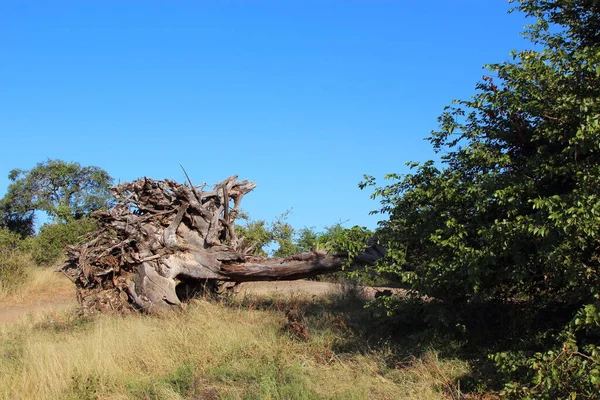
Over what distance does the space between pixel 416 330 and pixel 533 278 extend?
2.43m

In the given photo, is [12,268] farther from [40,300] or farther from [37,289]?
[40,300]

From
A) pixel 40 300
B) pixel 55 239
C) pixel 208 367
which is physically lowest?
pixel 208 367

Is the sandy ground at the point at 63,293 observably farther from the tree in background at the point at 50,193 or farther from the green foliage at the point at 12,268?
the tree in background at the point at 50,193

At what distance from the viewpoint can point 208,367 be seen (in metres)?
7.30

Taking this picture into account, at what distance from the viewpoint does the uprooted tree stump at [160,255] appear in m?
11.2

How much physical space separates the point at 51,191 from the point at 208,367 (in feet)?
80.5

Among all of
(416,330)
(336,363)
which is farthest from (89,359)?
(416,330)

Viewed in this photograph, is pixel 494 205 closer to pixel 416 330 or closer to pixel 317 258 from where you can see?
pixel 416 330

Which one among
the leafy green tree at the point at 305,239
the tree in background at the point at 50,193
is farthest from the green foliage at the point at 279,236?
the tree in background at the point at 50,193

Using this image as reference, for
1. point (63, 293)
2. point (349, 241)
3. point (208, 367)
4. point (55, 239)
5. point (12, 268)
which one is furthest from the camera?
point (55, 239)

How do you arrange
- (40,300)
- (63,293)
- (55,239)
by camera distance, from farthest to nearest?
(55,239), (63,293), (40,300)

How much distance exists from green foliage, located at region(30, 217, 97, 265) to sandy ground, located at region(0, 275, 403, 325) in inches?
125

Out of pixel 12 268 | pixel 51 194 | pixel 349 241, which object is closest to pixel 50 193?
pixel 51 194

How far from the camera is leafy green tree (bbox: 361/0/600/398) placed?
5324mm
